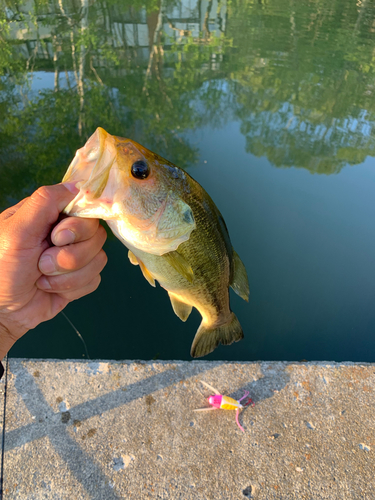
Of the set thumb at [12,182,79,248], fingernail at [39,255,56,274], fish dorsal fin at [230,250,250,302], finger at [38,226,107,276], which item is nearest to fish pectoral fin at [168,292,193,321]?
fish dorsal fin at [230,250,250,302]

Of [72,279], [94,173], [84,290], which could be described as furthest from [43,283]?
[94,173]

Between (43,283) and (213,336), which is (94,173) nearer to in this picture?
(43,283)

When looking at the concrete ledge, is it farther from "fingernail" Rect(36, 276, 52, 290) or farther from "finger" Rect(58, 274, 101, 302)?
"fingernail" Rect(36, 276, 52, 290)

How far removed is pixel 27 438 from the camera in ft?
7.03

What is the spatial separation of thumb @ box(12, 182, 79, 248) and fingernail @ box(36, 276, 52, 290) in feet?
0.85

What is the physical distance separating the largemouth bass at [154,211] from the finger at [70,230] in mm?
47

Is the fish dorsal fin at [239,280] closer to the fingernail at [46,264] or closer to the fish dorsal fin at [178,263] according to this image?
the fish dorsal fin at [178,263]

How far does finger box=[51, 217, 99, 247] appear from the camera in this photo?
4.47 ft

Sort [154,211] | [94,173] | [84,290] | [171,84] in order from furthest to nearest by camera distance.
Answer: [171,84], [84,290], [154,211], [94,173]

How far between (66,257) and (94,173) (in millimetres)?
438

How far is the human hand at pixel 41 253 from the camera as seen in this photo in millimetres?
1349

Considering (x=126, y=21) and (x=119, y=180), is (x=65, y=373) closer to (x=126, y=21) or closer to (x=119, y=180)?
(x=119, y=180)

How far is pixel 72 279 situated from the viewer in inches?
63.3

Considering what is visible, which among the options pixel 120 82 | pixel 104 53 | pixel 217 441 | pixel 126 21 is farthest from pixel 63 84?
pixel 217 441
